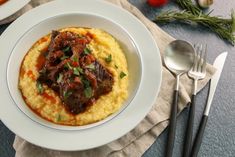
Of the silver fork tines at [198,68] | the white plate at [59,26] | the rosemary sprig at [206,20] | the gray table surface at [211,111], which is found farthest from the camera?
the rosemary sprig at [206,20]

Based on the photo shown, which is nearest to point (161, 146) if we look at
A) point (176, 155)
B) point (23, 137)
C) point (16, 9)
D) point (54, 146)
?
point (176, 155)

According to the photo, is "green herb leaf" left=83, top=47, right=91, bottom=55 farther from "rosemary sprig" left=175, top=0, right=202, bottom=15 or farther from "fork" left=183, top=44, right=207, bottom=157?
"rosemary sprig" left=175, top=0, right=202, bottom=15

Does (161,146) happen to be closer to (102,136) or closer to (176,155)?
(176,155)

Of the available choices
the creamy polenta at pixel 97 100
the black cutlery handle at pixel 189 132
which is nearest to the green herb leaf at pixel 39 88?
the creamy polenta at pixel 97 100

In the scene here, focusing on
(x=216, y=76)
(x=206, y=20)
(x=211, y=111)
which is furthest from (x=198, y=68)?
(x=206, y=20)

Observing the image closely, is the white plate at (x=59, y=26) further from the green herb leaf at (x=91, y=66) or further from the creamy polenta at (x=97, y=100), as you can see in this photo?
the green herb leaf at (x=91, y=66)

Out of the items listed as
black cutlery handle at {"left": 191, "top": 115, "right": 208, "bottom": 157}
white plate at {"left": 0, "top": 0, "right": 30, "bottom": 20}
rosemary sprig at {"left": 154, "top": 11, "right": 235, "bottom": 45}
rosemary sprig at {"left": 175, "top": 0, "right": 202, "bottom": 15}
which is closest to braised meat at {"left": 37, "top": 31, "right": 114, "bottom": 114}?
white plate at {"left": 0, "top": 0, "right": 30, "bottom": 20}
